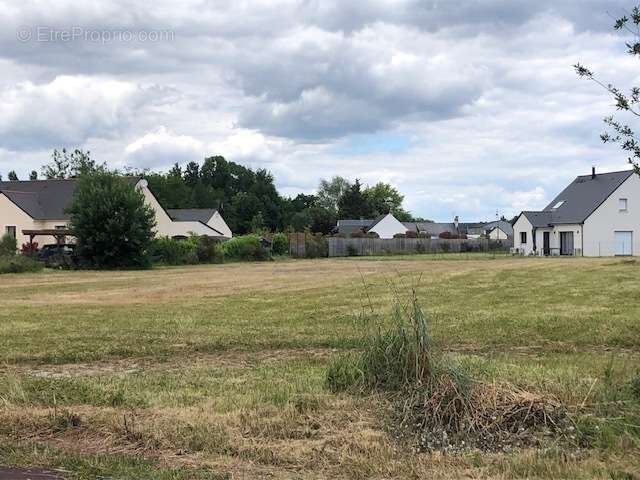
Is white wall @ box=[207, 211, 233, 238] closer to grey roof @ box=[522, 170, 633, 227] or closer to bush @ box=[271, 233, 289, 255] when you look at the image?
bush @ box=[271, 233, 289, 255]

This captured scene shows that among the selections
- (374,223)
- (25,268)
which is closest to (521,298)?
(25,268)

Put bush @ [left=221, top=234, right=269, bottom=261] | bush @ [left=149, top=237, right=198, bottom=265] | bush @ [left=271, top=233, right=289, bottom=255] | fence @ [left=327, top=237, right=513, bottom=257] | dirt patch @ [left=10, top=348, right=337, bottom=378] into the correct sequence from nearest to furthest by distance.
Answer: dirt patch @ [left=10, top=348, right=337, bottom=378]
bush @ [left=149, top=237, right=198, bottom=265]
bush @ [left=221, top=234, right=269, bottom=261]
bush @ [left=271, top=233, right=289, bottom=255]
fence @ [left=327, top=237, right=513, bottom=257]

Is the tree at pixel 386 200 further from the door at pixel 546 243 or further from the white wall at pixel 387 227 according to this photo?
the door at pixel 546 243

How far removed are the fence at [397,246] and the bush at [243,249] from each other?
11.9 metres

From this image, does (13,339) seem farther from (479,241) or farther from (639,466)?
(479,241)

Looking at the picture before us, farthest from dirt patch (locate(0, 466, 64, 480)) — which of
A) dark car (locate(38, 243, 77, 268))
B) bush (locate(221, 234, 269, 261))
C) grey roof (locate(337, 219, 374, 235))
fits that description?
grey roof (locate(337, 219, 374, 235))

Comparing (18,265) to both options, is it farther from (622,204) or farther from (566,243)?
(622,204)

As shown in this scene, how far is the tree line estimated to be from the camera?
118 metres

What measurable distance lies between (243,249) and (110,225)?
48.1 ft

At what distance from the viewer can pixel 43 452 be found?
5.94 meters

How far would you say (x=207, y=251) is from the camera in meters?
53.5

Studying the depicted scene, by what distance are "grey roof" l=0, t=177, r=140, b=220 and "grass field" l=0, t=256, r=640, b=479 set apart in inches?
1716

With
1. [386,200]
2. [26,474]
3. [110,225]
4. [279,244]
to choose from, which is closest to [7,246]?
[110,225]

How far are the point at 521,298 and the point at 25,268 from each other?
31.1 metres
